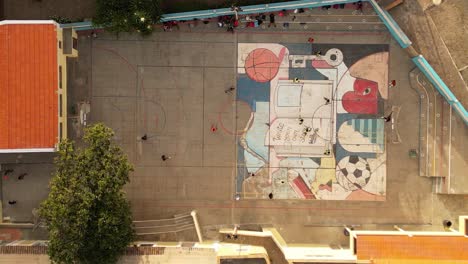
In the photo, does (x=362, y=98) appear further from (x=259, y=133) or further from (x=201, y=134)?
(x=201, y=134)

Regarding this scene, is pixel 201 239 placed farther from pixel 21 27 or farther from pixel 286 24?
pixel 21 27

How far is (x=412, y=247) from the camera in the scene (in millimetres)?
20703

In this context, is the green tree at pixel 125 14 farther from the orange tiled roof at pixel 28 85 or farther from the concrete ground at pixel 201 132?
the orange tiled roof at pixel 28 85

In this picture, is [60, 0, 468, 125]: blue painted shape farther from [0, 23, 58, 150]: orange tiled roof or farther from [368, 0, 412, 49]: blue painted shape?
[0, 23, 58, 150]: orange tiled roof

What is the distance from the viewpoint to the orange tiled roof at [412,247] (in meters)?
20.6

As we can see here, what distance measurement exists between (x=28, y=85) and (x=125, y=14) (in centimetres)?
621

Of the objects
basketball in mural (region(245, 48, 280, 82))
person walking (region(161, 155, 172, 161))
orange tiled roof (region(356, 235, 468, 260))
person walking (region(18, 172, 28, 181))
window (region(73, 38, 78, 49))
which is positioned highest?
window (region(73, 38, 78, 49))

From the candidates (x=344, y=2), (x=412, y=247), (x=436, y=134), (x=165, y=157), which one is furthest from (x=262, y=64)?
(x=412, y=247)

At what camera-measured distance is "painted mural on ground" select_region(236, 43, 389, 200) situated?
23031mm

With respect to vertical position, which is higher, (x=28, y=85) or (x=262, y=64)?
(x=262, y=64)

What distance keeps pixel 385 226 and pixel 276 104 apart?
9.57 meters

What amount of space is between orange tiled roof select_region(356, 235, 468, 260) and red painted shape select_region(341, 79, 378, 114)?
7.16m

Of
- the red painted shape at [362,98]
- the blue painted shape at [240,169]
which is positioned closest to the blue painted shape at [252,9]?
the red painted shape at [362,98]

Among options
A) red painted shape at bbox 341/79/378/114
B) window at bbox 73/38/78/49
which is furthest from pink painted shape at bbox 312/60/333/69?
window at bbox 73/38/78/49
